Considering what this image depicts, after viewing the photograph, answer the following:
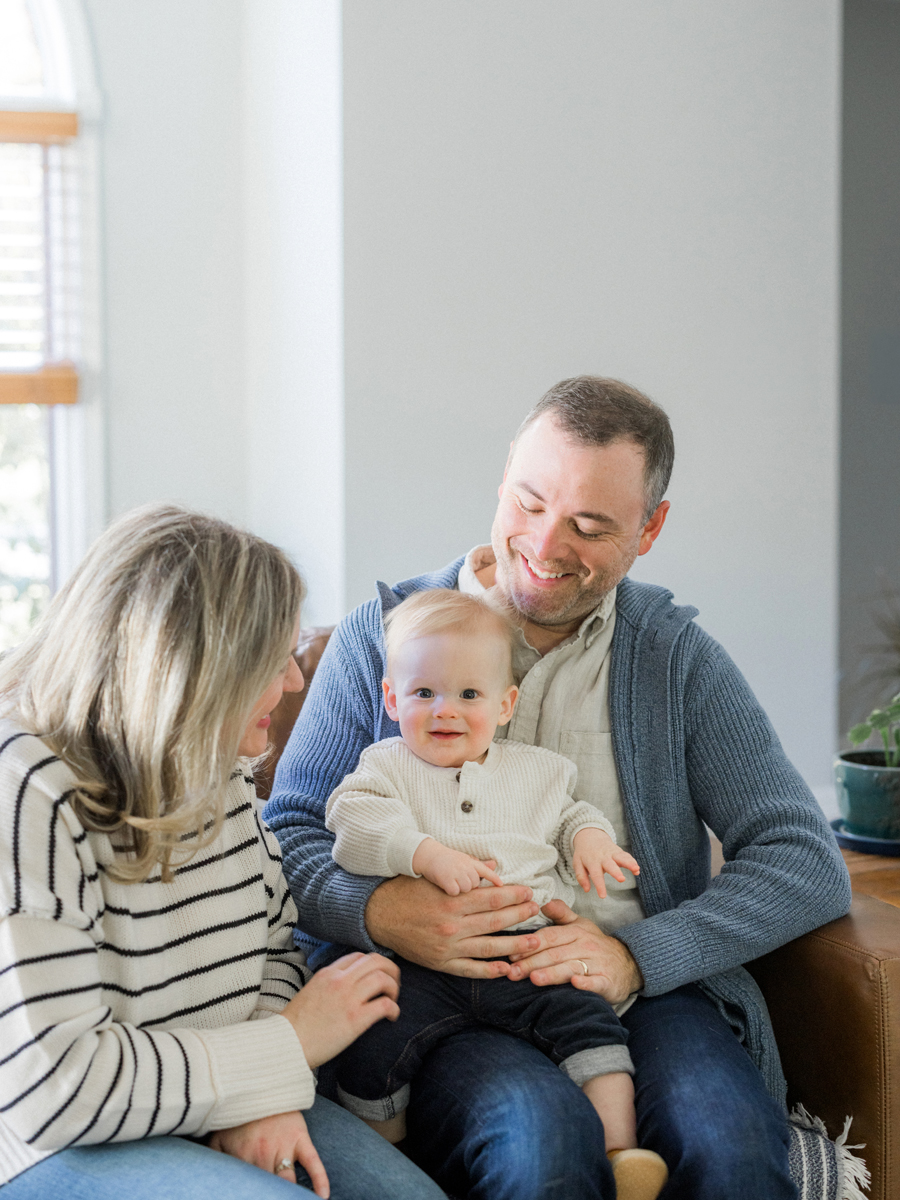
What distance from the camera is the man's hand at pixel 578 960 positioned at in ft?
4.63

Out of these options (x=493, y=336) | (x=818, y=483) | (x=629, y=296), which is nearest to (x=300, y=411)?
(x=493, y=336)

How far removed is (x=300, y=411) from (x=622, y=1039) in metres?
2.27

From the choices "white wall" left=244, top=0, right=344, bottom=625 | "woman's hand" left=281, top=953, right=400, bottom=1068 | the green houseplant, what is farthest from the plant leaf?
"woman's hand" left=281, top=953, right=400, bottom=1068

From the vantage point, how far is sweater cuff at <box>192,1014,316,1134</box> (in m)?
1.16

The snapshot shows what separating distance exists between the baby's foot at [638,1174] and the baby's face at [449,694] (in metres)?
0.51

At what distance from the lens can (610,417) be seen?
5.46 feet

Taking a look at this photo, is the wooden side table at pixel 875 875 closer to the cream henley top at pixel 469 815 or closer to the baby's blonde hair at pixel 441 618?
the cream henley top at pixel 469 815

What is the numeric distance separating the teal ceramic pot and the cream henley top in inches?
40.8

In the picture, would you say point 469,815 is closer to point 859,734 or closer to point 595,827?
point 595,827

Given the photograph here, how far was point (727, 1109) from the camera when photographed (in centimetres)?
133

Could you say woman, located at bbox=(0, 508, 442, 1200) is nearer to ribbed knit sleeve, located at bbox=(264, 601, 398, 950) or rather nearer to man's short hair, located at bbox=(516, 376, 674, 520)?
ribbed knit sleeve, located at bbox=(264, 601, 398, 950)

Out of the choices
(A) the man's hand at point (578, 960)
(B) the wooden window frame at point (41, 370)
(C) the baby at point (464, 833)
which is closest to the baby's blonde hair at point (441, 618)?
(C) the baby at point (464, 833)

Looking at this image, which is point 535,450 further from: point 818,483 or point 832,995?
point 818,483

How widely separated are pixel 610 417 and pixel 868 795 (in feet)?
3.76
